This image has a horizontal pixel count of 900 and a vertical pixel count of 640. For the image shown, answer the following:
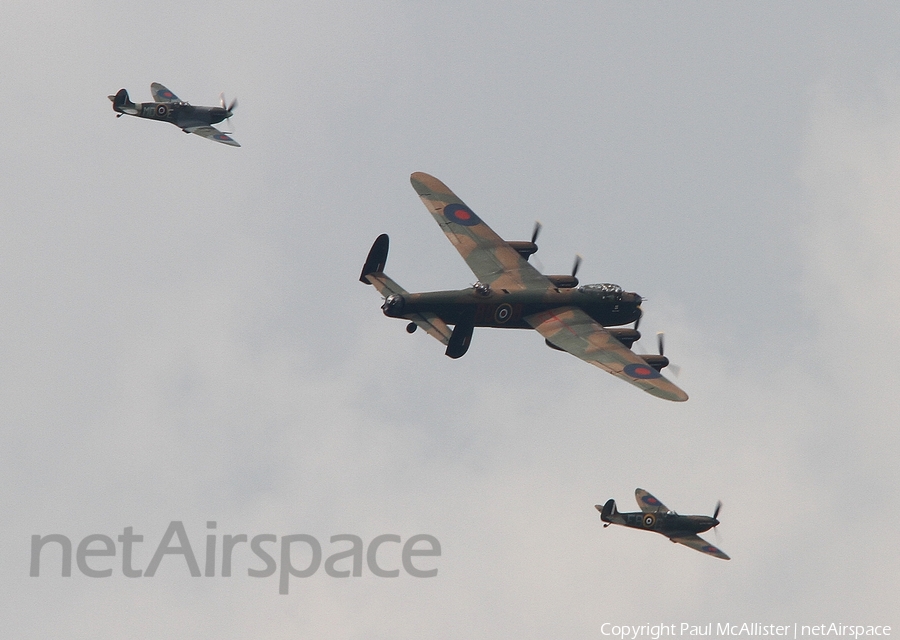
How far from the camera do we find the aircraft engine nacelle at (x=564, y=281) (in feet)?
286

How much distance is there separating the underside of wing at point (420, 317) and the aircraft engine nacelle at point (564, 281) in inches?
326

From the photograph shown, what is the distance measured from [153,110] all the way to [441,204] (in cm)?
2191

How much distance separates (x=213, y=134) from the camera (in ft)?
329

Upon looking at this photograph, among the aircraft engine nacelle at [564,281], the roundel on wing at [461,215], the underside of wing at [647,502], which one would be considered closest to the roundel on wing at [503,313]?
the aircraft engine nacelle at [564,281]

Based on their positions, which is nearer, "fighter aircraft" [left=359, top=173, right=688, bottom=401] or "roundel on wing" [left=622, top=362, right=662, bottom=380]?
"roundel on wing" [left=622, top=362, right=662, bottom=380]

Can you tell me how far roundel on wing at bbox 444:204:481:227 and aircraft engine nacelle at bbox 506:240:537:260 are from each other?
3.43 meters

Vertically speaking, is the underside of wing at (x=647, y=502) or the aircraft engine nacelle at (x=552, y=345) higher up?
the aircraft engine nacelle at (x=552, y=345)

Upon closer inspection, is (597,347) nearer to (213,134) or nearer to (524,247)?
(524,247)

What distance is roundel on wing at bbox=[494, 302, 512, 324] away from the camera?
276ft

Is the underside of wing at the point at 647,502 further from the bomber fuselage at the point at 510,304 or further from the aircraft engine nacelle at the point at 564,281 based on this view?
the aircraft engine nacelle at the point at 564,281

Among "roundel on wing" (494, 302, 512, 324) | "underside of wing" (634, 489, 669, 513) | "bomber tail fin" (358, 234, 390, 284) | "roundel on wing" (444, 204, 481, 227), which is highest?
"roundel on wing" (444, 204, 481, 227)

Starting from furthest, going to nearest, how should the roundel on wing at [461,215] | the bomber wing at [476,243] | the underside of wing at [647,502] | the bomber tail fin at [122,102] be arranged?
the bomber tail fin at [122,102] < the roundel on wing at [461,215] < the bomber wing at [476,243] < the underside of wing at [647,502]

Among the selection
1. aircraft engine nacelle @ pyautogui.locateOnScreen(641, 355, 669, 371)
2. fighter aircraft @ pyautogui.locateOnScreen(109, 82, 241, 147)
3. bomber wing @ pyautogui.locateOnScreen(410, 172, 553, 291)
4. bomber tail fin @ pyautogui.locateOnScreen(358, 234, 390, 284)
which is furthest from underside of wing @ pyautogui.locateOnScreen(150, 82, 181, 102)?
aircraft engine nacelle @ pyautogui.locateOnScreen(641, 355, 669, 371)

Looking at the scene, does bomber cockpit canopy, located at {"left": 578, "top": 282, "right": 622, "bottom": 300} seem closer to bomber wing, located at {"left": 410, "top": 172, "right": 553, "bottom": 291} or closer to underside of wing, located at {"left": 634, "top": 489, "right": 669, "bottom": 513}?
bomber wing, located at {"left": 410, "top": 172, "right": 553, "bottom": 291}
